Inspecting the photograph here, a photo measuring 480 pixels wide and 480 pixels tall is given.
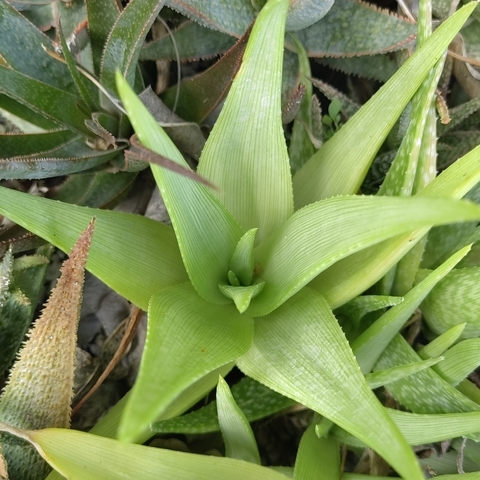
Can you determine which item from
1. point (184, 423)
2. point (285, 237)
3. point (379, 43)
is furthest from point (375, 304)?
point (379, 43)

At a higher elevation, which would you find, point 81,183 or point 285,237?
point 81,183

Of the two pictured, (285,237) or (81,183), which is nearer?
(285,237)

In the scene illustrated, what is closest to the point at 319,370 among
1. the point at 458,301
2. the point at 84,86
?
the point at 458,301

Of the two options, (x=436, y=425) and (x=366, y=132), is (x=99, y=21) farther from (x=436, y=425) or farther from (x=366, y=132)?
(x=436, y=425)

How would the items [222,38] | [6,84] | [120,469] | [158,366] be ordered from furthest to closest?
[222,38] → [6,84] → [120,469] → [158,366]

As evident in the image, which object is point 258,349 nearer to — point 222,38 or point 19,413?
point 19,413

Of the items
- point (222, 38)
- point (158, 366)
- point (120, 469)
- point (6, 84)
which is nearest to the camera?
point (158, 366)
